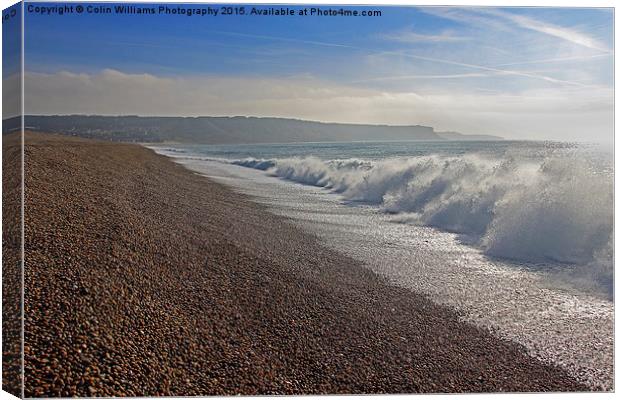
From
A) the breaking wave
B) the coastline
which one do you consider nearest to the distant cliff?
the breaking wave

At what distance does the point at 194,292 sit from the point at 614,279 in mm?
3072

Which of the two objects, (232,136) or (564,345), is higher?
(232,136)

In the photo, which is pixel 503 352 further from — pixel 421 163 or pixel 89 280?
pixel 89 280

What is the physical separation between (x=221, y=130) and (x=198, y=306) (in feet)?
4.24

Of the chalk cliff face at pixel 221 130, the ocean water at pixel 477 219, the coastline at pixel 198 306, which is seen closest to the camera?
the coastline at pixel 198 306

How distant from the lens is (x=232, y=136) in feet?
15.8

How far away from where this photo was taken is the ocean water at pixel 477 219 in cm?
475

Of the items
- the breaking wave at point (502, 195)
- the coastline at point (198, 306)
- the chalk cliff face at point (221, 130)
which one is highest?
the chalk cliff face at point (221, 130)

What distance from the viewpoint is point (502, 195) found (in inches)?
199

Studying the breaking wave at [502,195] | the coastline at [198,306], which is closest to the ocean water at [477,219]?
the breaking wave at [502,195]

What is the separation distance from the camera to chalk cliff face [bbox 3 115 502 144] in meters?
4.50

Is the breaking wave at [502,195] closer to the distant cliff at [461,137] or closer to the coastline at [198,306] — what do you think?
the distant cliff at [461,137]

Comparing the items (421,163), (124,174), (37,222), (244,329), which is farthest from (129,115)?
(421,163)

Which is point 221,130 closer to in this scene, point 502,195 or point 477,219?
point 477,219
